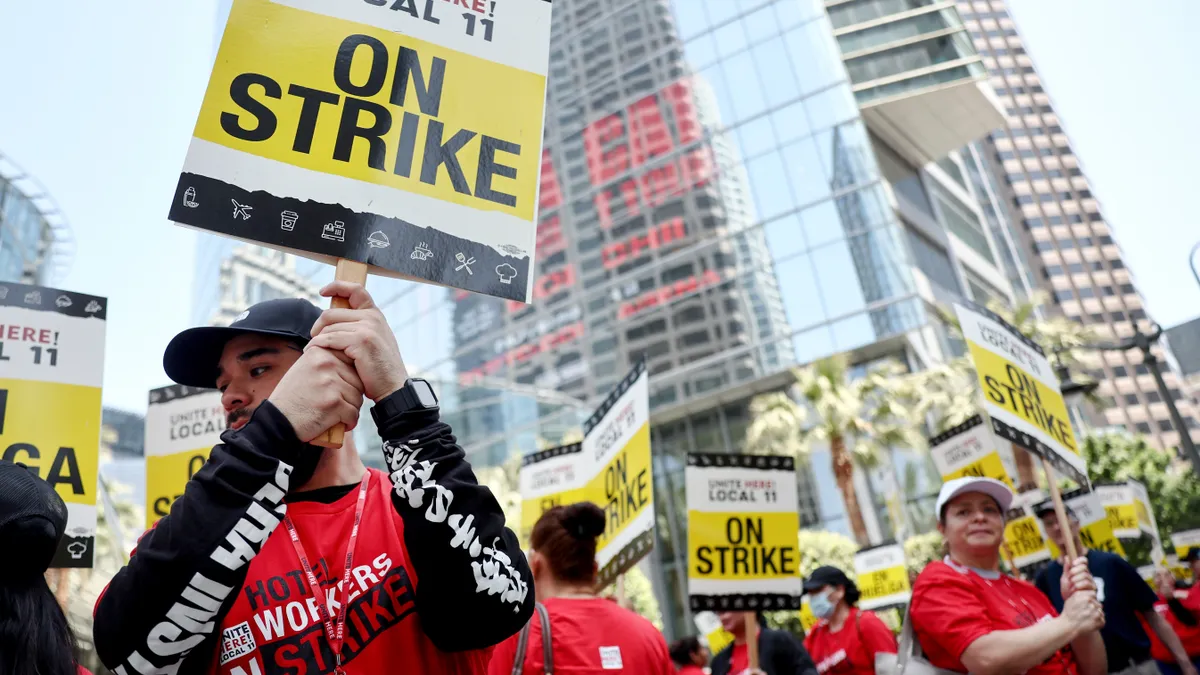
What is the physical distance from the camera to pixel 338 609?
1.73 metres

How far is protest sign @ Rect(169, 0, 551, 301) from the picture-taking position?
1.97 m

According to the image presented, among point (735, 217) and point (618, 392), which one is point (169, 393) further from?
point (735, 217)

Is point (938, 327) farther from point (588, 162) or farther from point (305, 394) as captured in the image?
point (305, 394)

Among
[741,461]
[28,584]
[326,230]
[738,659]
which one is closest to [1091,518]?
[741,461]

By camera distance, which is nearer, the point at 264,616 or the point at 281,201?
the point at 264,616

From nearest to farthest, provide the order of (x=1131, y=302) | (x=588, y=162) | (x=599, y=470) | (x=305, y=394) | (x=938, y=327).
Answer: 1. (x=305, y=394)
2. (x=599, y=470)
3. (x=938, y=327)
4. (x=588, y=162)
5. (x=1131, y=302)

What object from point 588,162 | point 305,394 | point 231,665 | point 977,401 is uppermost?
point 588,162

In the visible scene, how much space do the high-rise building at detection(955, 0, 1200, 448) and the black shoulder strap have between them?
125441 mm

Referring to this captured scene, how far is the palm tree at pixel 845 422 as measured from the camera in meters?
27.7

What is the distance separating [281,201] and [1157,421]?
130920 millimetres

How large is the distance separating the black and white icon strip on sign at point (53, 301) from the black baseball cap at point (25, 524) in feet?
8.82

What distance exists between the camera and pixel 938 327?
36.2 m

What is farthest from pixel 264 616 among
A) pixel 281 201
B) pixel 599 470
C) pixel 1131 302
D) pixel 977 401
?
pixel 1131 302

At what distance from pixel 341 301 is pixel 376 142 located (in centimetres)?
47
